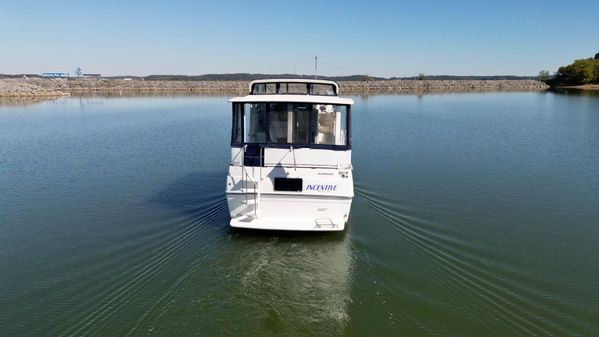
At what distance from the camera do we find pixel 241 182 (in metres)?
10.2

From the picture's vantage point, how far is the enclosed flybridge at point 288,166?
1017 cm

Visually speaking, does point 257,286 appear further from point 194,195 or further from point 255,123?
point 194,195

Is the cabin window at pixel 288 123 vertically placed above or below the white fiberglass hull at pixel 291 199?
above

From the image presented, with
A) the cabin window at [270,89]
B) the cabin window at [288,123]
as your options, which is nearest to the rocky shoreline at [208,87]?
the cabin window at [270,89]

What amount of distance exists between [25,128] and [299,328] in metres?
33.5

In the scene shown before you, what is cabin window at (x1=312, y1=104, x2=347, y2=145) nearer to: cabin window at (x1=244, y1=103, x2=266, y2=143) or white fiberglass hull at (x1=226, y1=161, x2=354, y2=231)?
white fiberglass hull at (x1=226, y1=161, x2=354, y2=231)

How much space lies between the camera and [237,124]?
10.9m

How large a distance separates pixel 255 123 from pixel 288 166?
1.69 m

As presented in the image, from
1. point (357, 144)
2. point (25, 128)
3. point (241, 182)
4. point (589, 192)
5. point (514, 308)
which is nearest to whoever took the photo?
point (514, 308)

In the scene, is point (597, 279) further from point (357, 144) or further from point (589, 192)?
point (357, 144)

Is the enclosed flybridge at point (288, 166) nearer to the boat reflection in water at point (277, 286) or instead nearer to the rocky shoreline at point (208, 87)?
the boat reflection in water at point (277, 286)

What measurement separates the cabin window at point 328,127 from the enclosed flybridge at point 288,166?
0.09 ft

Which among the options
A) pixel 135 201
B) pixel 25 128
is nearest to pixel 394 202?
pixel 135 201

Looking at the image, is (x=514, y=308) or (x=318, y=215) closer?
(x=514, y=308)
